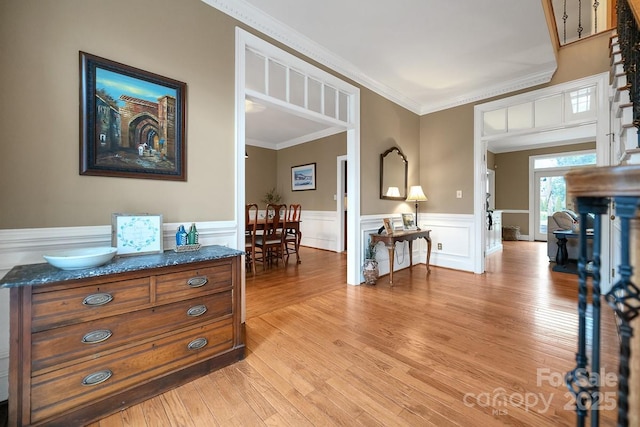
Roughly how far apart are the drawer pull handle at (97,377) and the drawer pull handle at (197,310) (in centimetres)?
44

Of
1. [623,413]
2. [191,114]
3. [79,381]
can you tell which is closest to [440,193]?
[191,114]

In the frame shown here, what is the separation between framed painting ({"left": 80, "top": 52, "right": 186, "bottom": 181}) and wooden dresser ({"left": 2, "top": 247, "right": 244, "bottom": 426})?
2.02 ft

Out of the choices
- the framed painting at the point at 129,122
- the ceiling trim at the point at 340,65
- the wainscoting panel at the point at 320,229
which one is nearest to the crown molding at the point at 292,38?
the ceiling trim at the point at 340,65

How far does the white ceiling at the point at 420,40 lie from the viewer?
2436 millimetres

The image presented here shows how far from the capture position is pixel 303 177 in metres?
6.71

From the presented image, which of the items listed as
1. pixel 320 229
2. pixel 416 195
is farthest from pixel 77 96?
pixel 320 229

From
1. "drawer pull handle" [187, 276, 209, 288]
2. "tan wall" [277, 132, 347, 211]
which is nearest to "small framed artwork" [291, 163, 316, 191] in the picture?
"tan wall" [277, 132, 347, 211]

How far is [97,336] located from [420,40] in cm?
359

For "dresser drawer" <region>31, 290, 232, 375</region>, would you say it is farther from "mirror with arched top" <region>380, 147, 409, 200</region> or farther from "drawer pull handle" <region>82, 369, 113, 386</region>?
"mirror with arched top" <region>380, 147, 409, 200</region>

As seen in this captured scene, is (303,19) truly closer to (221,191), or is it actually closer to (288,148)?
(221,191)

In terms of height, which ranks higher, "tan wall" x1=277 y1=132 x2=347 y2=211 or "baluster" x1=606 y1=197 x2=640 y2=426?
"tan wall" x1=277 y1=132 x2=347 y2=211

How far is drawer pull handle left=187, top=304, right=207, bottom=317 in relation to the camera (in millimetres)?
1677

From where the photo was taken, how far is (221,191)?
2279 millimetres

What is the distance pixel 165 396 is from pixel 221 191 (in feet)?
4.63
